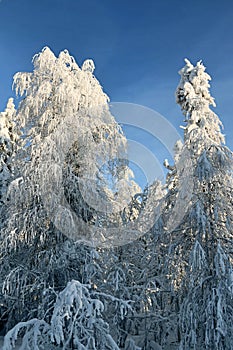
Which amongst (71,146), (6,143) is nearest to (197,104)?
(71,146)

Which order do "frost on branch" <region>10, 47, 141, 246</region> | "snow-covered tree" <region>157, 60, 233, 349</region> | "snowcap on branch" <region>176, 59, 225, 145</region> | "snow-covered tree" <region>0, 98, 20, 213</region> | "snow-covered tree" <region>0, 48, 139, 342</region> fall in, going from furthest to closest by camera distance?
"snow-covered tree" <region>0, 98, 20, 213</region>, "snowcap on branch" <region>176, 59, 225, 145</region>, "frost on branch" <region>10, 47, 141, 246</region>, "snow-covered tree" <region>0, 48, 139, 342</region>, "snow-covered tree" <region>157, 60, 233, 349</region>

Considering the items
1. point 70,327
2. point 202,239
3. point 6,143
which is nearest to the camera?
point 70,327

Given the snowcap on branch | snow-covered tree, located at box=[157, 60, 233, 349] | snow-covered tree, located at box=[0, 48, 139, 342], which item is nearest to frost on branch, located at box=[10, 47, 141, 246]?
snow-covered tree, located at box=[0, 48, 139, 342]

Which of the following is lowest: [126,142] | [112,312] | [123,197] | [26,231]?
[112,312]

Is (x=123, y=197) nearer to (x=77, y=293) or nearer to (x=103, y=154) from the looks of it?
(x=103, y=154)

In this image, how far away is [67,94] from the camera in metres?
9.35

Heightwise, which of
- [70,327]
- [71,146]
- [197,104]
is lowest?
[70,327]

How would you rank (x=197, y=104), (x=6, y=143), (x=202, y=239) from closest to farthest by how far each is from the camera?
(x=202, y=239) → (x=197, y=104) → (x=6, y=143)

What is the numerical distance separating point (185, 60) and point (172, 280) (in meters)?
8.14

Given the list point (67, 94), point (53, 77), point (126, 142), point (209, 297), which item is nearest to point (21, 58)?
point (53, 77)

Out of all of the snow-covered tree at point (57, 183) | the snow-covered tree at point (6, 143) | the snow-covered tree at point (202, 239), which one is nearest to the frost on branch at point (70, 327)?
the snow-covered tree at point (57, 183)

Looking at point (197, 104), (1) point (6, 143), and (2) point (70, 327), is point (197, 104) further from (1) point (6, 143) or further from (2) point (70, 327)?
(1) point (6, 143)

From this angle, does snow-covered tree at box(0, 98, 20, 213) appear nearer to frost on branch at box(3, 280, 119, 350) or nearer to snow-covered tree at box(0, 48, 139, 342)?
snow-covered tree at box(0, 48, 139, 342)

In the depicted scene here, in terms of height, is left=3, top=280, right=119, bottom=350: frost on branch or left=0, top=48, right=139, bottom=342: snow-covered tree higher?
left=0, top=48, right=139, bottom=342: snow-covered tree
